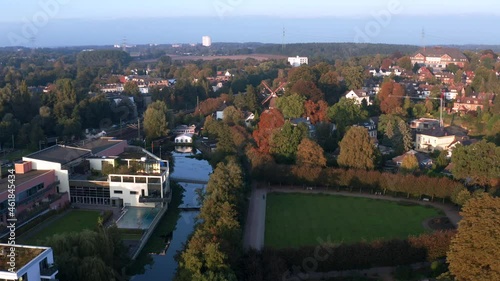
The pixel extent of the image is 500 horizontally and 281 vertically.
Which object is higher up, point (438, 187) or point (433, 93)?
point (433, 93)

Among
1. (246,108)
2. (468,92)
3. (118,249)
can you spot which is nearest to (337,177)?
(118,249)

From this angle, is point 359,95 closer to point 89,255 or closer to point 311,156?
point 311,156

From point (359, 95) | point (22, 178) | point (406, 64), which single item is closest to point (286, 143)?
point (22, 178)

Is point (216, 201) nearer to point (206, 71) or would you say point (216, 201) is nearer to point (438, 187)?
point (438, 187)

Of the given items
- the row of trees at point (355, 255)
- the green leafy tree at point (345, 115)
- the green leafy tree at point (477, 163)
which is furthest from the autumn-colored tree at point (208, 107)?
the row of trees at point (355, 255)

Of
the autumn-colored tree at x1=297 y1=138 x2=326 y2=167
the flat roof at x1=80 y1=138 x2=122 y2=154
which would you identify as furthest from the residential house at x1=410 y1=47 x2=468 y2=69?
the flat roof at x1=80 y1=138 x2=122 y2=154
